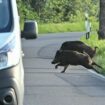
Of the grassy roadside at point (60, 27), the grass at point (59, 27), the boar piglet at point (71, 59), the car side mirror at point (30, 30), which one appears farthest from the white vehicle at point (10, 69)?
the grass at point (59, 27)

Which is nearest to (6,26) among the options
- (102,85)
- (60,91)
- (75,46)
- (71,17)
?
(60,91)

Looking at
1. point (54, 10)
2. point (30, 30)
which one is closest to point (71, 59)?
point (30, 30)

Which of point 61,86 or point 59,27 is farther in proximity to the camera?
point 59,27

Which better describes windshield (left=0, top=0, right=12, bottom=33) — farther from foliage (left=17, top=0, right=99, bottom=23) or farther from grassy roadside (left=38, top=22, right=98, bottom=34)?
foliage (left=17, top=0, right=99, bottom=23)

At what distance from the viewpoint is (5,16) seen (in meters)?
7.64

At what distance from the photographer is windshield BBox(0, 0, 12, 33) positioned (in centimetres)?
751

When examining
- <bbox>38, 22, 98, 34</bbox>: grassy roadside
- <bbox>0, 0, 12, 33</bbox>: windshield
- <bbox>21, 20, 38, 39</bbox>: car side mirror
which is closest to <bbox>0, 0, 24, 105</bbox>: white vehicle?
<bbox>0, 0, 12, 33</bbox>: windshield

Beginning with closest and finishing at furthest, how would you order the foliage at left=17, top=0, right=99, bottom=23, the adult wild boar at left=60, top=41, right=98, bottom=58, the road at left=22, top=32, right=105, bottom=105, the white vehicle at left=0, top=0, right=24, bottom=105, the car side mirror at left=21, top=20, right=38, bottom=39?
the white vehicle at left=0, top=0, right=24, bottom=105 < the car side mirror at left=21, top=20, right=38, bottom=39 < the road at left=22, top=32, right=105, bottom=105 < the adult wild boar at left=60, top=41, right=98, bottom=58 < the foliage at left=17, top=0, right=99, bottom=23

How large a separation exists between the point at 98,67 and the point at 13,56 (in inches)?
396

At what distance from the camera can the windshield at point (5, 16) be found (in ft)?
24.6

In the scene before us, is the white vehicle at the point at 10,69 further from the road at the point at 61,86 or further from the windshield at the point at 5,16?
the road at the point at 61,86

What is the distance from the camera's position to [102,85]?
13844 millimetres

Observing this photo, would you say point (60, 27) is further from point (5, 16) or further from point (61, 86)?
point (5, 16)

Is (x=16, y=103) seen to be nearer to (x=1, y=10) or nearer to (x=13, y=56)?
(x=13, y=56)
